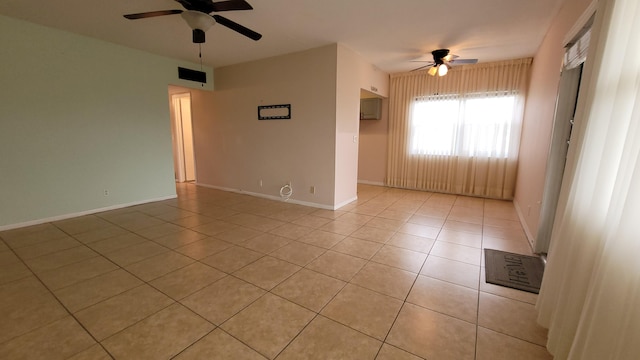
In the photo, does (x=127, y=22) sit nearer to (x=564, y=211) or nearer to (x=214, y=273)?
(x=214, y=273)

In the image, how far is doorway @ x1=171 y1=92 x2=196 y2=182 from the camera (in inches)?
274

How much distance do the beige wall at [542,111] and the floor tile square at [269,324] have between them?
2.98 m

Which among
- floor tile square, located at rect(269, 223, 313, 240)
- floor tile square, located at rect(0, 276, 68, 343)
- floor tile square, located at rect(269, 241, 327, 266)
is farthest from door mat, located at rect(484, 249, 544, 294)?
floor tile square, located at rect(0, 276, 68, 343)

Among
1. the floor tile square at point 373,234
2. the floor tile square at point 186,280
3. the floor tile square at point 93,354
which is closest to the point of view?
the floor tile square at point 93,354

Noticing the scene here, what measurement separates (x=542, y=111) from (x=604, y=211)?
2.83 m

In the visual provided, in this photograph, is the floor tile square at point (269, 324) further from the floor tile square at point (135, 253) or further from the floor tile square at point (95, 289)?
the floor tile square at point (135, 253)

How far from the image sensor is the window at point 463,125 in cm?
513

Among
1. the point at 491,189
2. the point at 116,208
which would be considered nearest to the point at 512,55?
the point at 491,189

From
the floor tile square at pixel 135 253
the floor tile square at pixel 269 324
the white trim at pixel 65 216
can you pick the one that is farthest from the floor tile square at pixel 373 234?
the white trim at pixel 65 216

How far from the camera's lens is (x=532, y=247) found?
9.98ft

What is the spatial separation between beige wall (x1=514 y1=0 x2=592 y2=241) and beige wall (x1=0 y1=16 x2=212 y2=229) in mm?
6081

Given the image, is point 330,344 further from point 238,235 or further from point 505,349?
point 238,235

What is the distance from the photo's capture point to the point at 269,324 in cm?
178

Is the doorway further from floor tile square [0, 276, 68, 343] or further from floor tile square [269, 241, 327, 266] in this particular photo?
floor tile square [269, 241, 327, 266]
